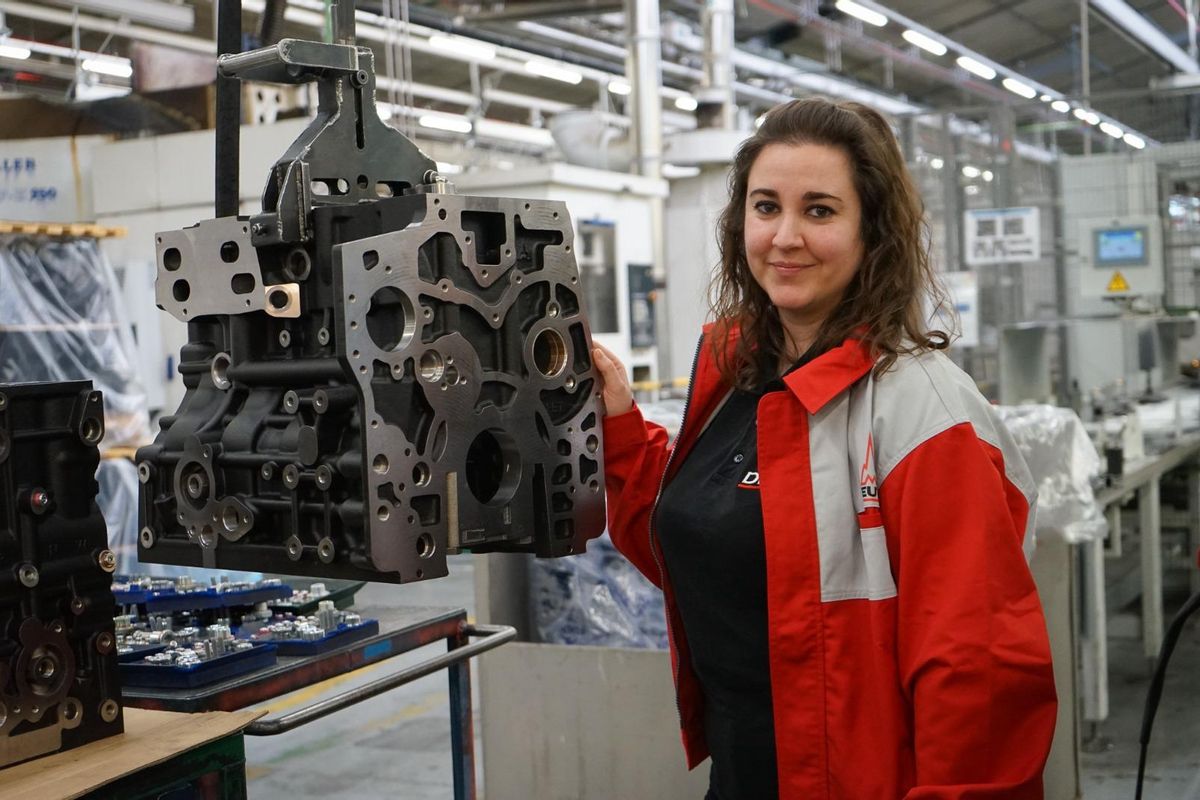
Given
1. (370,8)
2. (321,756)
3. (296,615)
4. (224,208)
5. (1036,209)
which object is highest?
(370,8)

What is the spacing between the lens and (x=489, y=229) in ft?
4.57

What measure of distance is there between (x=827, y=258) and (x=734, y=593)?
0.37 m

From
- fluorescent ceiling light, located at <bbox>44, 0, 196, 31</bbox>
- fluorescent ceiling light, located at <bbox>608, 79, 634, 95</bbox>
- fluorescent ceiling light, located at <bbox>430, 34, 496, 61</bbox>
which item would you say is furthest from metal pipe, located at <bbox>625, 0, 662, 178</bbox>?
fluorescent ceiling light, located at <bbox>608, 79, 634, 95</bbox>

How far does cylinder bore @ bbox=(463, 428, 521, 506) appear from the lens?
4.59 feet

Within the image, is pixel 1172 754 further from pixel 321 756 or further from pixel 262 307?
pixel 262 307

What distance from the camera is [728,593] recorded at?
4.53ft

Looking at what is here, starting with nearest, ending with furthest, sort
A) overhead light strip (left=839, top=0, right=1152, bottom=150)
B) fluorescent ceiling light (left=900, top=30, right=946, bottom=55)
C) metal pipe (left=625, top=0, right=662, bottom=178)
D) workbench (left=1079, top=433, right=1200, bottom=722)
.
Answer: workbench (left=1079, top=433, right=1200, bottom=722)
metal pipe (left=625, top=0, right=662, bottom=178)
overhead light strip (left=839, top=0, right=1152, bottom=150)
fluorescent ceiling light (left=900, top=30, right=946, bottom=55)

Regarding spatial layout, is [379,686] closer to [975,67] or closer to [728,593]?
[728,593]

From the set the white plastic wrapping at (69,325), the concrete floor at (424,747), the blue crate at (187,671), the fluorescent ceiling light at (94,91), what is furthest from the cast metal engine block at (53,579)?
the fluorescent ceiling light at (94,91)

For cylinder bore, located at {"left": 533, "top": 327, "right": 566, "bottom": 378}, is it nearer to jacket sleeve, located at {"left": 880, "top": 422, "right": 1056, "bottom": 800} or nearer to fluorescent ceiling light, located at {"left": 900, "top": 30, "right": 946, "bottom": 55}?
jacket sleeve, located at {"left": 880, "top": 422, "right": 1056, "bottom": 800}

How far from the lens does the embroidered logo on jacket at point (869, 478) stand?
1281 mm

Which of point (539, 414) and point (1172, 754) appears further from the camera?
point (1172, 754)

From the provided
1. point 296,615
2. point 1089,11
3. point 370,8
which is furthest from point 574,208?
point 1089,11

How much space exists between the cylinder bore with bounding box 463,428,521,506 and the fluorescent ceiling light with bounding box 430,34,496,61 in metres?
7.26
